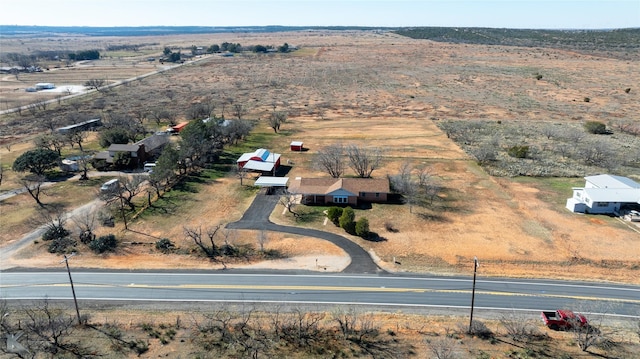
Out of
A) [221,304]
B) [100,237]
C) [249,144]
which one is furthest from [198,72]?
[221,304]

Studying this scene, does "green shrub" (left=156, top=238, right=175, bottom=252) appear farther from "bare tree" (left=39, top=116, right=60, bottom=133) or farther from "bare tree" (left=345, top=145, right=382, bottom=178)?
"bare tree" (left=39, top=116, right=60, bottom=133)

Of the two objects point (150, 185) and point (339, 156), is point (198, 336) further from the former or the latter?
point (339, 156)

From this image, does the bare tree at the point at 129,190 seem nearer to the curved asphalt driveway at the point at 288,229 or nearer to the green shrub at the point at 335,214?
the curved asphalt driveway at the point at 288,229

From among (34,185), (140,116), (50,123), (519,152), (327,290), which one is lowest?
(327,290)

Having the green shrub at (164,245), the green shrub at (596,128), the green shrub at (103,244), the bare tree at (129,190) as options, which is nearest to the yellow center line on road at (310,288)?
the green shrub at (103,244)

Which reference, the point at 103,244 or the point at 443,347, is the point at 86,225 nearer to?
the point at 103,244

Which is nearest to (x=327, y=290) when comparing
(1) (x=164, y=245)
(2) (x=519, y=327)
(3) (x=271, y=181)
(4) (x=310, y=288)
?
(4) (x=310, y=288)
